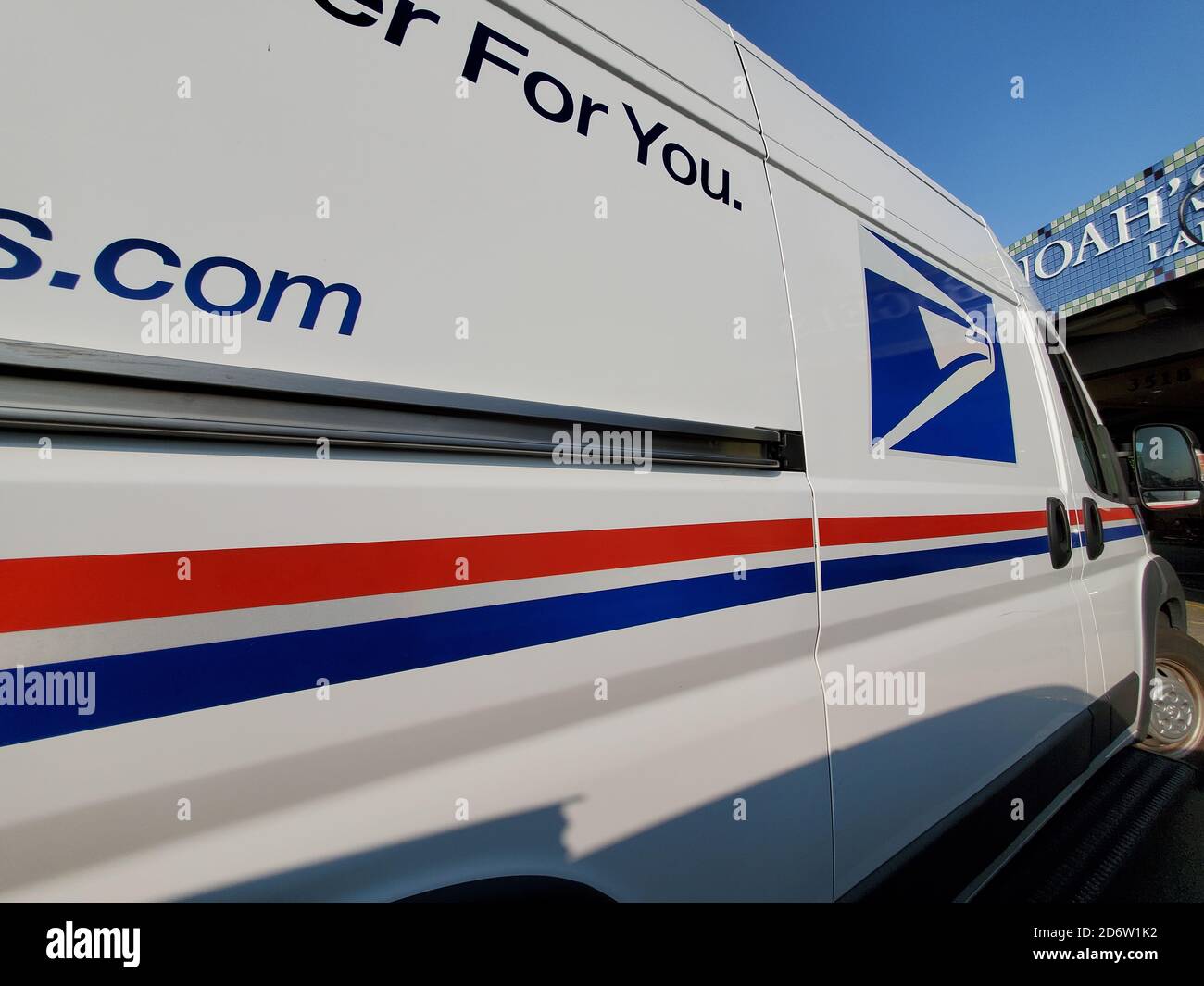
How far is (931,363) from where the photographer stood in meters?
1.92

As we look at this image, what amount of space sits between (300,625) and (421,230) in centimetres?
62

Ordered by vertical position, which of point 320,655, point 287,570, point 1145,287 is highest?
point 1145,287

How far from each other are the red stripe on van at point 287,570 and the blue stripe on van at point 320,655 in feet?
0.16

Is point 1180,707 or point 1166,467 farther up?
point 1166,467

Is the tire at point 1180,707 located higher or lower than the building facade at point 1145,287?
lower

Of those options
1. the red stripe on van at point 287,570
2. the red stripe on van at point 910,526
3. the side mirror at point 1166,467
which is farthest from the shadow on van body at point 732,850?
the side mirror at point 1166,467

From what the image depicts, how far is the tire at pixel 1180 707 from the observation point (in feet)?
10.6

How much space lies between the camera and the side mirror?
9.74ft

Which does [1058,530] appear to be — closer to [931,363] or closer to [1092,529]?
[1092,529]

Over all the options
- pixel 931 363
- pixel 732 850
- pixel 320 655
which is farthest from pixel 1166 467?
pixel 320 655

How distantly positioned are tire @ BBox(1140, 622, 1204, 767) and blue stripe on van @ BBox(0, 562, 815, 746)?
356 centimetres

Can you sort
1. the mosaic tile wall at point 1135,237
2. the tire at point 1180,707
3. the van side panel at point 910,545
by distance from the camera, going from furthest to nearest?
1. the mosaic tile wall at point 1135,237
2. the tire at point 1180,707
3. the van side panel at point 910,545

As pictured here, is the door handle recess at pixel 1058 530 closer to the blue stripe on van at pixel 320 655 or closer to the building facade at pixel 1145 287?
the blue stripe on van at pixel 320 655

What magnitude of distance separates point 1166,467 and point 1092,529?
0.95 metres
